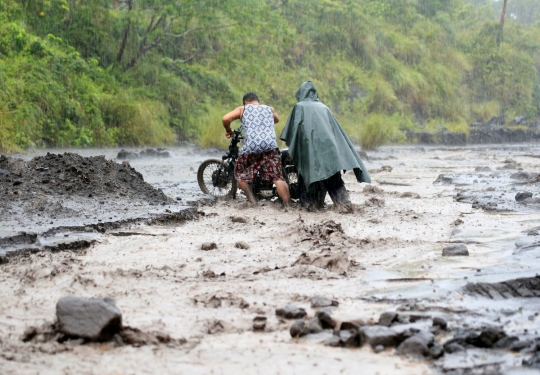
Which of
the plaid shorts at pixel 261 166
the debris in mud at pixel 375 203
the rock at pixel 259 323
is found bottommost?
the debris in mud at pixel 375 203

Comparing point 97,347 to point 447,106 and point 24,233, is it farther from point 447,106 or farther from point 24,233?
point 447,106

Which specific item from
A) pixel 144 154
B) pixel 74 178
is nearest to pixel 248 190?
pixel 74 178

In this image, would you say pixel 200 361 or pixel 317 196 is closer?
pixel 200 361

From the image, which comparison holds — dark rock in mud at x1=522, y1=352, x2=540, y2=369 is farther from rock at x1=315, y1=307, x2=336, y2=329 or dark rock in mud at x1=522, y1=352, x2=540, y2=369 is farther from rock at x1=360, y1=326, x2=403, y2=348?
rock at x1=315, y1=307, x2=336, y2=329

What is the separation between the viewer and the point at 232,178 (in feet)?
28.5

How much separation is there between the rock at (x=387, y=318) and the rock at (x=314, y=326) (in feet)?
0.93

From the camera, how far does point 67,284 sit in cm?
431

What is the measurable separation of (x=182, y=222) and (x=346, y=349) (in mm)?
4154

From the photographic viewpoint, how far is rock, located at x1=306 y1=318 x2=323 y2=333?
11.0 ft

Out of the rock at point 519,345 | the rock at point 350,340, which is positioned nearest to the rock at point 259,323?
the rock at point 350,340

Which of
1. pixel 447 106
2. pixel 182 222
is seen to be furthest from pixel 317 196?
pixel 447 106

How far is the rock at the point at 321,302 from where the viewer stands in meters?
3.79

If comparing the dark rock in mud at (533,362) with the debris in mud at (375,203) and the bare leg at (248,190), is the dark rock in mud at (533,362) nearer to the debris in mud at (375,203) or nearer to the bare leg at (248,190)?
the bare leg at (248,190)

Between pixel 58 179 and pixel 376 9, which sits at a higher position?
pixel 376 9
